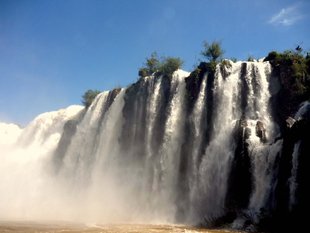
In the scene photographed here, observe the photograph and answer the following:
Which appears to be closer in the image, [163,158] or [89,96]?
[163,158]

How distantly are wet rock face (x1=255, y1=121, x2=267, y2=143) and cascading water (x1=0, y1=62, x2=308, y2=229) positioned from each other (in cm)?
8

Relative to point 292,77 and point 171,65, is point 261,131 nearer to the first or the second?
point 292,77

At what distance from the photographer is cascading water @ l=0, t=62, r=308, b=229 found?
26484 mm

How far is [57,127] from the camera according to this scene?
56.5m

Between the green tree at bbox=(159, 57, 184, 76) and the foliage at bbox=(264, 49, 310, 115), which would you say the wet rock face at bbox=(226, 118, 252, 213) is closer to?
the foliage at bbox=(264, 49, 310, 115)

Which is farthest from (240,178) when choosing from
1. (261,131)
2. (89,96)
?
(89,96)

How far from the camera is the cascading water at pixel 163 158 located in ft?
86.9

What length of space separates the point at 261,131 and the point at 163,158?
9.76 metres

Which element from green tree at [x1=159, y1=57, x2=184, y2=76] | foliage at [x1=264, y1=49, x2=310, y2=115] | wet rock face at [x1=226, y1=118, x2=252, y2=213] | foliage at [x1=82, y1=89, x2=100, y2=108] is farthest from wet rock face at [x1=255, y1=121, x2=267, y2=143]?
foliage at [x1=82, y1=89, x2=100, y2=108]

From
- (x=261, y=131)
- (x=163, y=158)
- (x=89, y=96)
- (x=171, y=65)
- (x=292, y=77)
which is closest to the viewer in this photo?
(x=261, y=131)

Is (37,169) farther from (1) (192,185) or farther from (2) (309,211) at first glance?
(2) (309,211)

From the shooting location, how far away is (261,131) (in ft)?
87.9

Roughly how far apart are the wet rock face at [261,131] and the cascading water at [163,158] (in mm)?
76

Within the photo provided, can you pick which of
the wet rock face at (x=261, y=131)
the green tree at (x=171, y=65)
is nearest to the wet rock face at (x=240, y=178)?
the wet rock face at (x=261, y=131)
